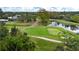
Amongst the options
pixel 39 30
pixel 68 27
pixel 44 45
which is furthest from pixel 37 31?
pixel 68 27

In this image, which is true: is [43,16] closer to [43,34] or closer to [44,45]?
[43,34]

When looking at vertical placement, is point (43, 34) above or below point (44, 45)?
above

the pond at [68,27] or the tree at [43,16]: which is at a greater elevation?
the tree at [43,16]

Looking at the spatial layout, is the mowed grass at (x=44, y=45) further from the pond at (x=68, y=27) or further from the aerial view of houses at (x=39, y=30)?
the pond at (x=68, y=27)

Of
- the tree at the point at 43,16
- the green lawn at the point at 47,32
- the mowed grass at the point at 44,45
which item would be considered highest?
the tree at the point at 43,16

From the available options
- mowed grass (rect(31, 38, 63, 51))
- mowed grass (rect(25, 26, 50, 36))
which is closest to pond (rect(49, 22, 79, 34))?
mowed grass (rect(25, 26, 50, 36))

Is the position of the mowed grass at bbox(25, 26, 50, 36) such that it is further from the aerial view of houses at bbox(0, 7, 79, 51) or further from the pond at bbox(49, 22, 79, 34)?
the pond at bbox(49, 22, 79, 34)

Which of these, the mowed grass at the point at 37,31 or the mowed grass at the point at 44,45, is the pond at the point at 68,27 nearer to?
the mowed grass at the point at 37,31

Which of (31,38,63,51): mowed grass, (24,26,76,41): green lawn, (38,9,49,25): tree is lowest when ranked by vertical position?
(31,38,63,51): mowed grass

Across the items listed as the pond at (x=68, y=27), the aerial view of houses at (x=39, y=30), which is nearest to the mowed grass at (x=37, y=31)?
the aerial view of houses at (x=39, y=30)

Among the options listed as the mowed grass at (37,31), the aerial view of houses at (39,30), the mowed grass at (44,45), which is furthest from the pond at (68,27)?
the mowed grass at (44,45)

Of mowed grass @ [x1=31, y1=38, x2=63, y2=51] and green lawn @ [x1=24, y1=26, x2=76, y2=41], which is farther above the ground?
green lawn @ [x1=24, y1=26, x2=76, y2=41]

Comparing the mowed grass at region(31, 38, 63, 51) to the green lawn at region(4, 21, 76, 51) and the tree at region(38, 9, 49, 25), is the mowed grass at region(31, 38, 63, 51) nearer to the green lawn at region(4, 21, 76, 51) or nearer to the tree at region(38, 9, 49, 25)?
the green lawn at region(4, 21, 76, 51)
